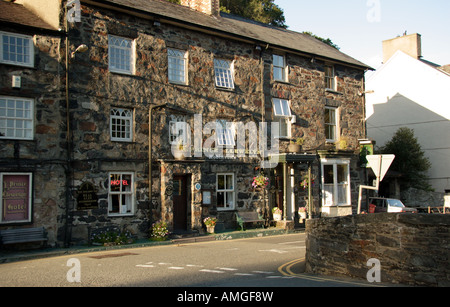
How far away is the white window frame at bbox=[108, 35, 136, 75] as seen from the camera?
17.5m

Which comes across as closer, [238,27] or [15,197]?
[15,197]

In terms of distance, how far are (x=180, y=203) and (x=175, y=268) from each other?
8287 millimetres

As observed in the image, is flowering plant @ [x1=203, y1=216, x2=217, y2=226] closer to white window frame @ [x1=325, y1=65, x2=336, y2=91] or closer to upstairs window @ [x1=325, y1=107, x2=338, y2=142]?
upstairs window @ [x1=325, y1=107, x2=338, y2=142]

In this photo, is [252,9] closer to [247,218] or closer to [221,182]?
[221,182]

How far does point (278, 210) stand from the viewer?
2191 cm

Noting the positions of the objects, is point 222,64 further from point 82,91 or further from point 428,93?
point 428,93

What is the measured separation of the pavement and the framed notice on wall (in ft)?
3.76

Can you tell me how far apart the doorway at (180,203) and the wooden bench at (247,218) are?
2484 mm

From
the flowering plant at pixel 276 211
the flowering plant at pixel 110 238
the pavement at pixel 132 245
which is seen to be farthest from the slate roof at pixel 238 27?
the pavement at pixel 132 245

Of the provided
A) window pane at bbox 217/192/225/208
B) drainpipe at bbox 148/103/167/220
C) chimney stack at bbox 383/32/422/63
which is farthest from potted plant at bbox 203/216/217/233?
chimney stack at bbox 383/32/422/63

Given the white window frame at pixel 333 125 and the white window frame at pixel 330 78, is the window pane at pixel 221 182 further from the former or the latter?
the white window frame at pixel 330 78

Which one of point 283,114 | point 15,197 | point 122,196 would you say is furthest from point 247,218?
point 15,197

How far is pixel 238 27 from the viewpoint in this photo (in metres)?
23.0

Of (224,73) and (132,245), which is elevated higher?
(224,73)
